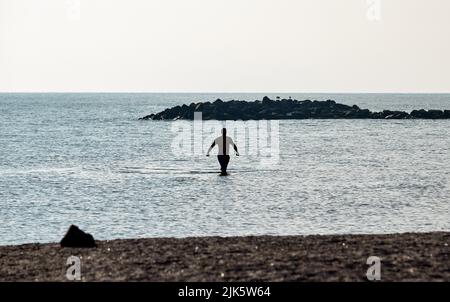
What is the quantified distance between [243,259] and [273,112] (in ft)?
426

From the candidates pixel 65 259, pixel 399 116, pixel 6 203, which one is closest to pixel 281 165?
pixel 6 203

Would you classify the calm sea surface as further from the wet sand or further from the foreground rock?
the foreground rock

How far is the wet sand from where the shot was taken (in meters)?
14.0

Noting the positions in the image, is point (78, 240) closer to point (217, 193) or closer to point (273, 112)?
point (217, 193)

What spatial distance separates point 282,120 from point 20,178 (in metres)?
101

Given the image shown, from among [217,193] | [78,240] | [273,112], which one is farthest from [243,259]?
[273,112]

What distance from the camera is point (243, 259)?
15484 mm

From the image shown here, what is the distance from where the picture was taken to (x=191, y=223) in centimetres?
2788

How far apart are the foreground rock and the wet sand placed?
117715mm

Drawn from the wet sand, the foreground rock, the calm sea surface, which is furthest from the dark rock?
the foreground rock

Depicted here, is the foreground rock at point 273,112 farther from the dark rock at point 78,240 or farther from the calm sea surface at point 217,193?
the dark rock at point 78,240

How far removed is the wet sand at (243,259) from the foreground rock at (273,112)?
117715 mm
